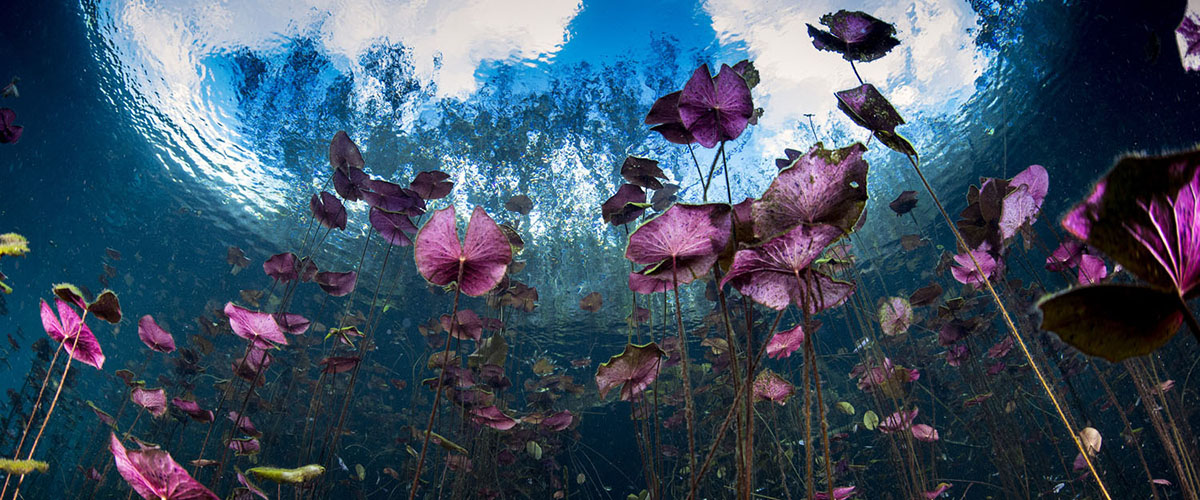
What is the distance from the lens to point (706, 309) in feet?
61.8

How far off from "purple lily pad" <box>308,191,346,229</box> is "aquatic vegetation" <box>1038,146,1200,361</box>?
4.65 meters

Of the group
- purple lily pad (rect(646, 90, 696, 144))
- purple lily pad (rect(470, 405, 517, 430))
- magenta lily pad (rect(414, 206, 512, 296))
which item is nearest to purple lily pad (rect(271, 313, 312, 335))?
purple lily pad (rect(470, 405, 517, 430))

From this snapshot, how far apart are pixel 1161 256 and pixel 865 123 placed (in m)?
1.57

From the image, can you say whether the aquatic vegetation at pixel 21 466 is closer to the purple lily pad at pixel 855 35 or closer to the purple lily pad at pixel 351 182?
the purple lily pad at pixel 351 182

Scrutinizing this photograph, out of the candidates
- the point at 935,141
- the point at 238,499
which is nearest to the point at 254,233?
the point at 238,499

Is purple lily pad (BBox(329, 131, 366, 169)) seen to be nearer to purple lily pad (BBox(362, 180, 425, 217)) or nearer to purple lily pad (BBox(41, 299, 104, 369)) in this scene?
purple lily pad (BBox(362, 180, 425, 217))

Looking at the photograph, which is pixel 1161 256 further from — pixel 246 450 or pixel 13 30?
pixel 13 30

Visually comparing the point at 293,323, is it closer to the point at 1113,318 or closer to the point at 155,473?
the point at 155,473

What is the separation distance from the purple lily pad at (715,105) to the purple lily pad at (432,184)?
2.47 metres

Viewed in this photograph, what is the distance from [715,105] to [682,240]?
2.84 feet

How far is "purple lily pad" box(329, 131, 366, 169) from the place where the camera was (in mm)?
3781

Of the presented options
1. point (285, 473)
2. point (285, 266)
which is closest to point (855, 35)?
point (285, 473)

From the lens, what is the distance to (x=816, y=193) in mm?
1350

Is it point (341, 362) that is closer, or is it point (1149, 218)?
point (1149, 218)
